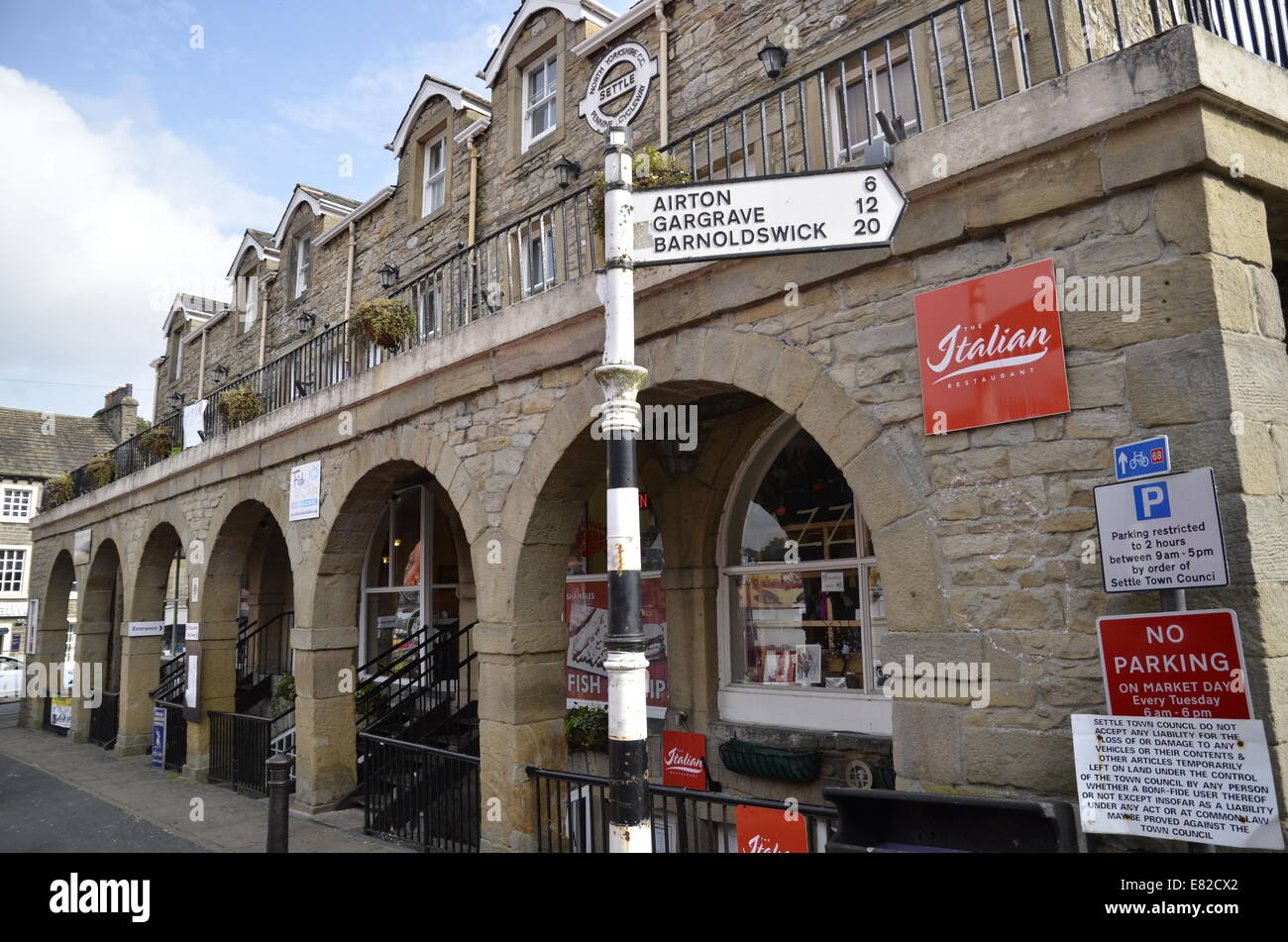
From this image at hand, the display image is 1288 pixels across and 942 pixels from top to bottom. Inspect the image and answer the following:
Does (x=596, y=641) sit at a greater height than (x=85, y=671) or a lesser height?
greater

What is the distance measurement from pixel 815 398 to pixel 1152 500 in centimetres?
182

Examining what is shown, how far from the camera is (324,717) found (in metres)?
8.85

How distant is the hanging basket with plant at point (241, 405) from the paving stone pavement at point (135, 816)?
14.9 ft

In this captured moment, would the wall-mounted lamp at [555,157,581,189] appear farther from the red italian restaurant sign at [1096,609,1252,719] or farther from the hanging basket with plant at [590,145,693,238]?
the red italian restaurant sign at [1096,609,1252,719]

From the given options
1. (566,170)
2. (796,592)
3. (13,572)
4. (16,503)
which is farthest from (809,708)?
(13,572)

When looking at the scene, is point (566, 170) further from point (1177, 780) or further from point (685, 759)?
point (1177, 780)

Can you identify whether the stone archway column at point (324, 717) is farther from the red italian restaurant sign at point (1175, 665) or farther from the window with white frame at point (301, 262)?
the window with white frame at point (301, 262)

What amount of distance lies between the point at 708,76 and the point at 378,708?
26.6ft

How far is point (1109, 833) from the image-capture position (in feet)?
11.0

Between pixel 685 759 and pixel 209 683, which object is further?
pixel 209 683

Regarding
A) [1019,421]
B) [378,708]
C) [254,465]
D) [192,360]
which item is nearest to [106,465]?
[192,360]

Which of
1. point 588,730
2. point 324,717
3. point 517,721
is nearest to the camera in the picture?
point 517,721

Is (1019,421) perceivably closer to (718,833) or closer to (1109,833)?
(1109,833)

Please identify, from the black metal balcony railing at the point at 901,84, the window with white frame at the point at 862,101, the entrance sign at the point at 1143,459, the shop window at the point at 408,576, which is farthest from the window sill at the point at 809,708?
the shop window at the point at 408,576
